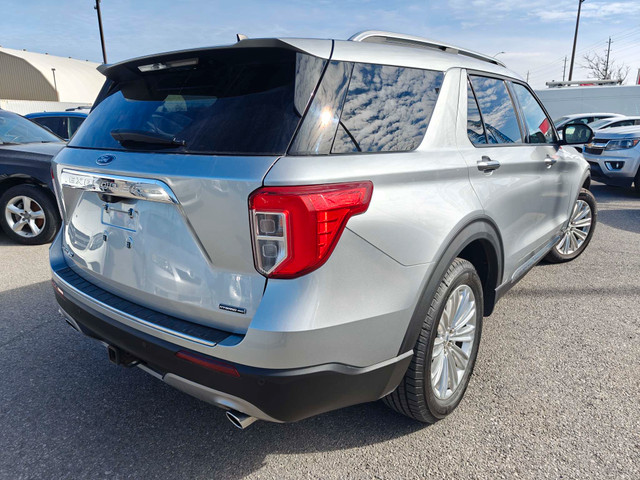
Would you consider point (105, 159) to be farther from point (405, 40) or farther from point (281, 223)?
point (405, 40)

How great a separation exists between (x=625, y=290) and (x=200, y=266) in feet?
13.1

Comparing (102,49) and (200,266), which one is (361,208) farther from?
(102,49)

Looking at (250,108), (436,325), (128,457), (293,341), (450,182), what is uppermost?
(250,108)

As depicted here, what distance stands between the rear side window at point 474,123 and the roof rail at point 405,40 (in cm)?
32

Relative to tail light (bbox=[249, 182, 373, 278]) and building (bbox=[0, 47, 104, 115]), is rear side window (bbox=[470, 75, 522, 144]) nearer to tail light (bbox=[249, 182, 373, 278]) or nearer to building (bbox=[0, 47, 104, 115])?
tail light (bbox=[249, 182, 373, 278])

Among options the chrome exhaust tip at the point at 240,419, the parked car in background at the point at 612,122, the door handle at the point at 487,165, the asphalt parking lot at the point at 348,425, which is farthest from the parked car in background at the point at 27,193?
the parked car in background at the point at 612,122

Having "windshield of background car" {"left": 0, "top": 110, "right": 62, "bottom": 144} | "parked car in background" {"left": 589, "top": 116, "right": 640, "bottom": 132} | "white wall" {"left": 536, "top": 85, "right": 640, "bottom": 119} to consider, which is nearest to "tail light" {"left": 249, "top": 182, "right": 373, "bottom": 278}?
"windshield of background car" {"left": 0, "top": 110, "right": 62, "bottom": 144}

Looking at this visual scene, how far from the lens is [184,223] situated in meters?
1.73

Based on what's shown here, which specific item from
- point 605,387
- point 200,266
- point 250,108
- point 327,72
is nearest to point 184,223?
point 200,266

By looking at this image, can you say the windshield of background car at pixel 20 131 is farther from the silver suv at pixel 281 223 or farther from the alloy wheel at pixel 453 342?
the alloy wheel at pixel 453 342

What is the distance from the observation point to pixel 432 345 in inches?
81.2

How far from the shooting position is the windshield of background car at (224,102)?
1.67 m

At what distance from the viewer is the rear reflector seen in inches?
64.2

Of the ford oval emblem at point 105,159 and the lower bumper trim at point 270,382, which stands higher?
the ford oval emblem at point 105,159
